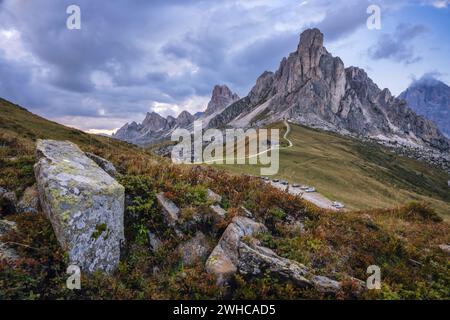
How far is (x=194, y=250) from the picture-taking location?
7781mm

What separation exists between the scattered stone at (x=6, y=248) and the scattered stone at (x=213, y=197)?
5.45 m

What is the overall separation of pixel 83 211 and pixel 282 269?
17.1 feet

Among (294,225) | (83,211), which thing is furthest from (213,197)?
(83,211)

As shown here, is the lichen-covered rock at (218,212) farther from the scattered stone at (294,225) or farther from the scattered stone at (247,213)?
the scattered stone at (294,225)

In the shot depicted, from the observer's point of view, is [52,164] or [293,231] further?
[293,231]

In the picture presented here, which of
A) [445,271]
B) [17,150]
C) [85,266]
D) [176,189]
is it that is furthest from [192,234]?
[17,150]

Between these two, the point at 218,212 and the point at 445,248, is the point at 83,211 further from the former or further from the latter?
the point at 445,248

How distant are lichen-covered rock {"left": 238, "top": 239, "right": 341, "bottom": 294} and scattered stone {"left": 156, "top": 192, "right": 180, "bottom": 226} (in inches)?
92.2

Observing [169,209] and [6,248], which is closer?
[6,248]

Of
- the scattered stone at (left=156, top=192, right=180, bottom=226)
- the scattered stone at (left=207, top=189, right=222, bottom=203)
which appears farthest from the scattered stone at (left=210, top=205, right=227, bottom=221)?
the scattered stone at (left=156, top=192, right=180, bottom=226)

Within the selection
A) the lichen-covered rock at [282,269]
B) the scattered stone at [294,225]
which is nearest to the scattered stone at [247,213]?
the scattered stone at [294,225]

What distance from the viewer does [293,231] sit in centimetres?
899

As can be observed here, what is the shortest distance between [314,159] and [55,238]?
78642 millimetres

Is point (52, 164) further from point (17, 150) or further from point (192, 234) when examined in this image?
point (17, 150)
